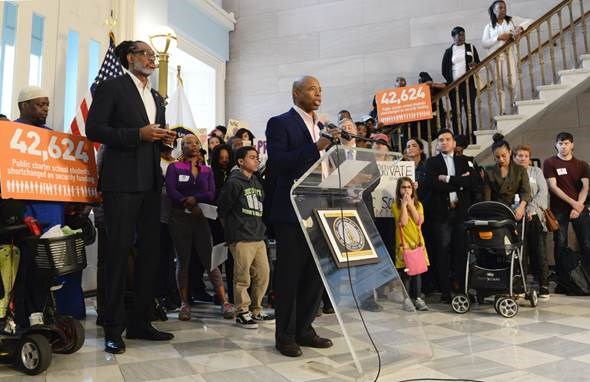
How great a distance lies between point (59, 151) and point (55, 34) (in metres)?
2.64

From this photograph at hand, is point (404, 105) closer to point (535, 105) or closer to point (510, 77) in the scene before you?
point (510, 77)

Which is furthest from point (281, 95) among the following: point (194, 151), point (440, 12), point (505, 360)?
point (505, 360)

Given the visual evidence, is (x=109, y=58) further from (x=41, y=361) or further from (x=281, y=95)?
(x=281, y=95)

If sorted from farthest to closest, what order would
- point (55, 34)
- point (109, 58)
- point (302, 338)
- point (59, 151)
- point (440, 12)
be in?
point (440, 12)
point (55, 34)
point (109, 58)
point (59, 151)
point (302, 338)

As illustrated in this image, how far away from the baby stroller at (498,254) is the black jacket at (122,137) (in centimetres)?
227

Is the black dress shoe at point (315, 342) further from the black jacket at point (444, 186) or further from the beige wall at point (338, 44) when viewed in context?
the beige wall at point (338, 44)

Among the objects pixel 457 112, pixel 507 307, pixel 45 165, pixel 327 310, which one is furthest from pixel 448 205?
pixel 45 165

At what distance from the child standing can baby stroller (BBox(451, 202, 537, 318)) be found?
300 millimetres

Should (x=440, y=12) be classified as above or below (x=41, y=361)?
above

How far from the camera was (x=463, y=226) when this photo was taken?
376 centimetres

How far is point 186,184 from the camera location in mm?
3492

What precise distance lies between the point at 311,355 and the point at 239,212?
1.15 m

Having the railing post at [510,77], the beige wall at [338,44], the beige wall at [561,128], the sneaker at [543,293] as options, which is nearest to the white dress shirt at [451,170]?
the sneaker at [543,293]

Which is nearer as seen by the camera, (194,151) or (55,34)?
(194,151)
